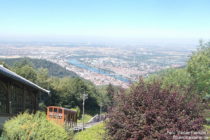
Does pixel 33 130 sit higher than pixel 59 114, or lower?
higher

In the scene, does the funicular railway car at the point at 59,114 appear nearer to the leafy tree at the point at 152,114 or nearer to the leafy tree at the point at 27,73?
the leafy tree at the point at 152,114

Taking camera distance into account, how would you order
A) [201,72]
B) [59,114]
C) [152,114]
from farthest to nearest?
1. [201,72]
2. [59,114]
3. [152,114]

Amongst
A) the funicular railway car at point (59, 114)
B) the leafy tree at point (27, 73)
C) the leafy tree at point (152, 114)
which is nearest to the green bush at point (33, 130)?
the leafy tree at point (152, 114)

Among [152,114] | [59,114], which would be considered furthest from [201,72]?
[152,114]

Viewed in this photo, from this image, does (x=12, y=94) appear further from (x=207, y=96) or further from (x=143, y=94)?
(x=207, y=96)

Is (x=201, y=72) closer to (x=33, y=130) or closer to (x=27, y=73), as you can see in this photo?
(x=33, y=130)

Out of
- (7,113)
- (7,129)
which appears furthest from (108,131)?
(7,113)

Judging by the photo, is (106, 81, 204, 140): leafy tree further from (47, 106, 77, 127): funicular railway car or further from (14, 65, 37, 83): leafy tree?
(14, 65, 37, 83): leafy tree
